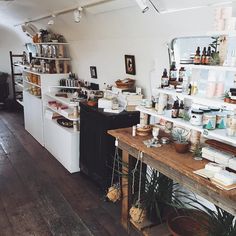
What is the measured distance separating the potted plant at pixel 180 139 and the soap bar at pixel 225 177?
1.34ft

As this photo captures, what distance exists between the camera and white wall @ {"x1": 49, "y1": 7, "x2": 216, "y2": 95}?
2.30m

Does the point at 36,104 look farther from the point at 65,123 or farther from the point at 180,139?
the point at 180,139

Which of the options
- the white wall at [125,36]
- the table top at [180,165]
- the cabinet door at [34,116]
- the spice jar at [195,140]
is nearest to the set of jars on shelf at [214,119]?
the spice jar at [195,140]

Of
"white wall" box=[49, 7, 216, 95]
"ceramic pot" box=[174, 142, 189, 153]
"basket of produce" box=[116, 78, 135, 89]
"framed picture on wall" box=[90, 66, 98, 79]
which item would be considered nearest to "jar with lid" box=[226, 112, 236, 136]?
"ceramic pot" box=[174, 142, 189, 153]

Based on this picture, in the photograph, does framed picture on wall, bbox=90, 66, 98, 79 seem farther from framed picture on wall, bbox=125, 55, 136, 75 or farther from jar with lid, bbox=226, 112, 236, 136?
jar with lid, bbox=226, 112, 236, 136

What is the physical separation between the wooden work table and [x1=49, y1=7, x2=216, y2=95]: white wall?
840mm

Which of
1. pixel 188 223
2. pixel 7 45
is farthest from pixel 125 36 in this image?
pixel 7 45

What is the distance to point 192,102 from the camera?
2426mm

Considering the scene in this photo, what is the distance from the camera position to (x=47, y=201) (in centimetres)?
307

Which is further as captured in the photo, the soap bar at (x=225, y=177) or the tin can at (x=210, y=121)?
the tin can at (x=210, y=121)

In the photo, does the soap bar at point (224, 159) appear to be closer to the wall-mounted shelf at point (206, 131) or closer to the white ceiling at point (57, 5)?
the wall-mounted shelf at point (206, 131)

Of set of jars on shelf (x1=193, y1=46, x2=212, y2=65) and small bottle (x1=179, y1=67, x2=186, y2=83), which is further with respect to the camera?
small bottle (x1=179, y1=67, x2=186, y2=83)

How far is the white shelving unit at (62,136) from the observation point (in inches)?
147

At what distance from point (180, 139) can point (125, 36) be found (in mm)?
1456
